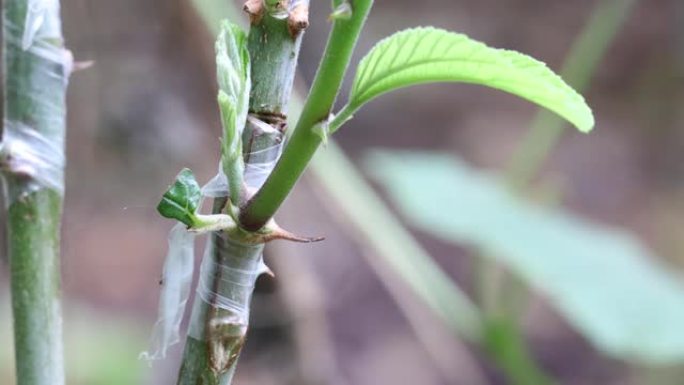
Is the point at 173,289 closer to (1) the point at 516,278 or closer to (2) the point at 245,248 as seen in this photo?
(2) the point at 245,248

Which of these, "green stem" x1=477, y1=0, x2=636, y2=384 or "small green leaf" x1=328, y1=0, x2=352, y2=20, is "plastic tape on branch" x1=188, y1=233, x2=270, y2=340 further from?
"green stem" x1=477, y1=0, x2=636, y2=384

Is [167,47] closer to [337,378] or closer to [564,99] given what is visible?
[337,378]

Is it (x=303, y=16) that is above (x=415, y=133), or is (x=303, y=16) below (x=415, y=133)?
above

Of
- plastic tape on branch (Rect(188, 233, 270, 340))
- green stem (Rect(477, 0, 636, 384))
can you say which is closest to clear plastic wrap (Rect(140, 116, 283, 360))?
plastic tape on branch (Rect(188, 233, 270, 340))

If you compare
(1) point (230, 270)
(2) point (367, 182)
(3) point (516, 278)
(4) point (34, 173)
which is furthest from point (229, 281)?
(2) point (367, 182)

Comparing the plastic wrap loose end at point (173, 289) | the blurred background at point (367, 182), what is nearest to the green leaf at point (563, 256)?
the blurred background at point (367, 182)

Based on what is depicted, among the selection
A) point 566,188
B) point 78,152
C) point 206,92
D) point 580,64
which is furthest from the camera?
point 566,188

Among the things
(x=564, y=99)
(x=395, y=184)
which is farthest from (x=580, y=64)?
(x=564, y=99)
